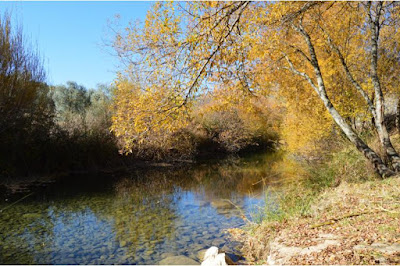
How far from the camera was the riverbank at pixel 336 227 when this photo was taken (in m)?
3.46

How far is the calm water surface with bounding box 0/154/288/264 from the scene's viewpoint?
6.12 m

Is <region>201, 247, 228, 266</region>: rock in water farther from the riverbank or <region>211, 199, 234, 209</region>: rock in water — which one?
<region>211, 199, 234, 209</region>: rock in water

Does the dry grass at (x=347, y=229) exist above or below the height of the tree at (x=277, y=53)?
below

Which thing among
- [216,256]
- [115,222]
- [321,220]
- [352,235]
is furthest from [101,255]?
[352,235]

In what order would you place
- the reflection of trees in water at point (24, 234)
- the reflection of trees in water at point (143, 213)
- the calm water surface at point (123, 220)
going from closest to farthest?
1. the reflection of trees in water at point (24, 234)
2. the calm water surface at point (123, 220)
3. the reflection of trees in water at point (143, 213)

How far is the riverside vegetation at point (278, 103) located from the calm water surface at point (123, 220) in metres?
0.19

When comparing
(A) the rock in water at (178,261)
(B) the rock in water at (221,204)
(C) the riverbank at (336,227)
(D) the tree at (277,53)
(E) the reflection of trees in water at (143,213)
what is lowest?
(A) the rock in water at (178,261)

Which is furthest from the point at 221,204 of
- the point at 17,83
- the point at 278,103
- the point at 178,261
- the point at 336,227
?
the point at 17,83

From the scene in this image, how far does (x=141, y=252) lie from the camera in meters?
6.09

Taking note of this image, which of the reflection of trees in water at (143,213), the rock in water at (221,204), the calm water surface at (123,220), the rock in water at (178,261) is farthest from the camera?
the rock in water at (221,204)

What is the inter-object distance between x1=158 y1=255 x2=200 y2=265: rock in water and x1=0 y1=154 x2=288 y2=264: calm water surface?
181mm

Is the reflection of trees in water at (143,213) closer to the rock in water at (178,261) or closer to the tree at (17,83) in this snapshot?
the rock in water at (178,261)

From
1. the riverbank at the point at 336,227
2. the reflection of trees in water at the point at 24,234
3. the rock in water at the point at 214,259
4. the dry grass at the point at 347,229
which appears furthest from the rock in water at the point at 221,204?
the reflection of trees in water at the point at 24,234

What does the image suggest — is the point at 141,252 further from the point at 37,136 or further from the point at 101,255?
the point at 37,136
